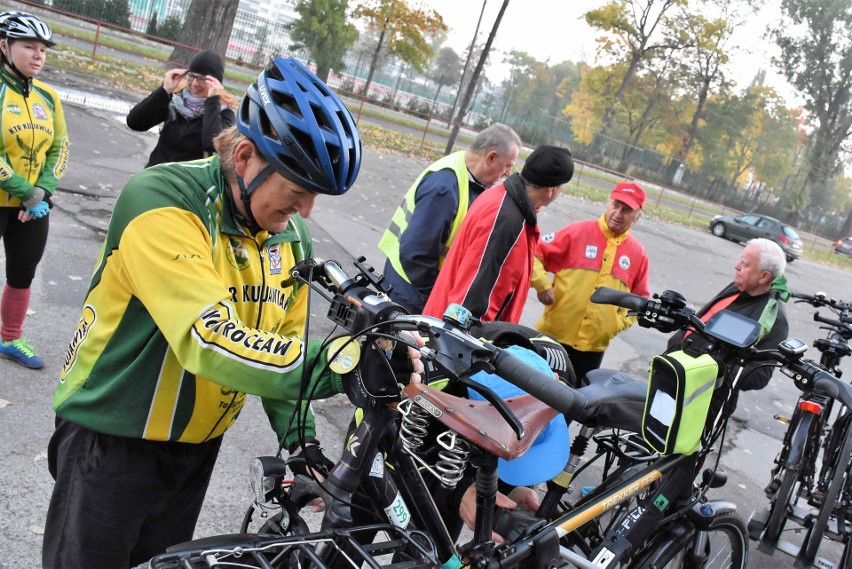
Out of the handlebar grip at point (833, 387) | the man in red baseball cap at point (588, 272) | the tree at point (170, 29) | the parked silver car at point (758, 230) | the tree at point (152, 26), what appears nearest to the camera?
the handlebar grip at point (833, 387)

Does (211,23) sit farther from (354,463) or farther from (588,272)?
(354,463)

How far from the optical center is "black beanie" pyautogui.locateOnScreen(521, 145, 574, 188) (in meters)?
4.15

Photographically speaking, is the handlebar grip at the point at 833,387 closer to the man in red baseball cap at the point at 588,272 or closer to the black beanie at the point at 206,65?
the man in red baseball cap at the point at 588,272

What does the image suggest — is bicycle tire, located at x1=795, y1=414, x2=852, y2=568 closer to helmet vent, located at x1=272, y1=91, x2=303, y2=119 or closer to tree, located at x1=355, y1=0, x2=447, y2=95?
helmet vent, located at x1=272, y1=91, x2=303, y2=119

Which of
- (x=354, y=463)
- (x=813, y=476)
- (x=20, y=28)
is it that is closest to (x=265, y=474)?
(x=354, y=463)

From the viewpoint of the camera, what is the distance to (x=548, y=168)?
415 cm

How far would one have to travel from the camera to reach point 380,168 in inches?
679

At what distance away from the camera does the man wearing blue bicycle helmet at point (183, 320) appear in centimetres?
174

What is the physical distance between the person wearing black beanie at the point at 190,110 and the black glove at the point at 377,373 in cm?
373

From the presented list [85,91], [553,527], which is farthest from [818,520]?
[85,91]

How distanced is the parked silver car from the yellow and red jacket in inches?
977

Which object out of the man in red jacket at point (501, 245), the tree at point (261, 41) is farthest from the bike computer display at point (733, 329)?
the tree at point (261, 41)

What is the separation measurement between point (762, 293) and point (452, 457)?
3.42 meters

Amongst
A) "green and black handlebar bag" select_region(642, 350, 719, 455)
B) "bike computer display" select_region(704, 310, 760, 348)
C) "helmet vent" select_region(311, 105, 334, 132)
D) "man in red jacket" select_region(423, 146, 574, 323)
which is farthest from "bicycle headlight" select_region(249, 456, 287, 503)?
"bike computer display" select_region(704, 310, 760, 348)
